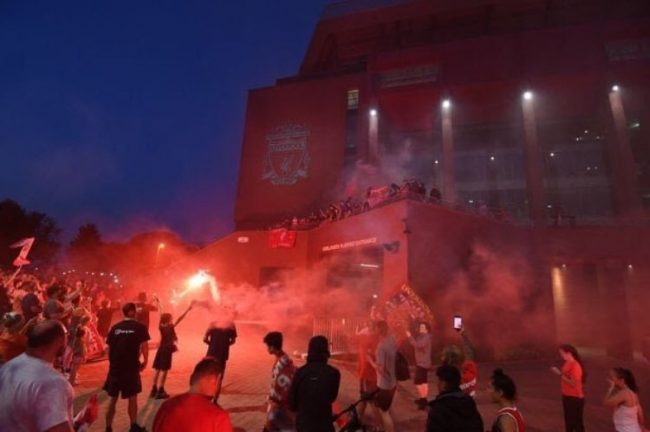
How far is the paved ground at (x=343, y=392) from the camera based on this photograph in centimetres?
680

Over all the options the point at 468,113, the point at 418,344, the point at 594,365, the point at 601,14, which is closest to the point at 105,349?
the point at 418,344

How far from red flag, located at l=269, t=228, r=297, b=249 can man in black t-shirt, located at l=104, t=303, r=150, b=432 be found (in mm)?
17316

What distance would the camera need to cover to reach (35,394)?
92.8 inches

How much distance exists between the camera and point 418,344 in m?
8.35

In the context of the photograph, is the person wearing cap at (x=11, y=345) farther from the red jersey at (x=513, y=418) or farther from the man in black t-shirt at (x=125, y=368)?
the red jersey at (x=513, y=418)

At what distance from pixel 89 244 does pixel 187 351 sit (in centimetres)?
6461

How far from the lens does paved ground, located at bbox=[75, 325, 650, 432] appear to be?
6.80 metres

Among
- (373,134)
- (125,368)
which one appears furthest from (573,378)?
(373,134)

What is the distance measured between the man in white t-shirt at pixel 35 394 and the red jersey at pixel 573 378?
20.5ft

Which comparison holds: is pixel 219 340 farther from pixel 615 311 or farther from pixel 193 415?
pixel 615 311


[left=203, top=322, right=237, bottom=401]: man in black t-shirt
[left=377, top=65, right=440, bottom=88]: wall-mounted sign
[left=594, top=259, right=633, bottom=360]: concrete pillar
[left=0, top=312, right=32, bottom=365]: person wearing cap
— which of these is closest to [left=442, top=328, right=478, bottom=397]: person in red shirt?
[left=203, top=322, right=237, bottom=401]: man in black t-shirt

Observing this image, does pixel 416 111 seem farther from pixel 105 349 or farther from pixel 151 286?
pixel 105 349

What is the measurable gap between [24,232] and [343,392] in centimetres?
5343

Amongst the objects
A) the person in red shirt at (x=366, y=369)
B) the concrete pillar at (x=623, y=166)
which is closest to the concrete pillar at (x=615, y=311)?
the concrete pillar at (x=623, y=166)
